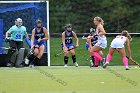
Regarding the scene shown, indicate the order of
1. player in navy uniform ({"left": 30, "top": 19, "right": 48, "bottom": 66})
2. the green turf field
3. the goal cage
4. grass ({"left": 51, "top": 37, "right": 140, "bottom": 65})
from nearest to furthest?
the green turf field, player in navy uniform ({"left": 30, "top": 19, "right": 48, "bottom": 66}), the goal cage, grass ({"left": 51, "top": 37, "right": 140, "bottom": 65})

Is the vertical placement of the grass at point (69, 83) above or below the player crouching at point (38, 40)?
below

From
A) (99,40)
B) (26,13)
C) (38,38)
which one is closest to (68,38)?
(38,38)

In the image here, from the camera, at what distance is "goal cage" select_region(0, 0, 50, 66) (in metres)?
23.5

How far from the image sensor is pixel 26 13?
78.1 feet

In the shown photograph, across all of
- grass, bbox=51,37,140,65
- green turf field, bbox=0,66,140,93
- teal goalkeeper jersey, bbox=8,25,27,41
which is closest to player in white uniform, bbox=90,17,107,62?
green turf field, bbox=0,66,140,93

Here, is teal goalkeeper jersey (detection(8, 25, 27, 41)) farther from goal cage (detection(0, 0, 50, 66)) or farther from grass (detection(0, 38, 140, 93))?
grass (detection(0, 38, 140, 93))

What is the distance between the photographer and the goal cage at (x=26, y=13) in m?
23.5

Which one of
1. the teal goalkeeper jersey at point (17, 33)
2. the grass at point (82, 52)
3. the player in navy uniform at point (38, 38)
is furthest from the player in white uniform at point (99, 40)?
the grass at point (82, 52)

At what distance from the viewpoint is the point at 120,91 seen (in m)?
11.6

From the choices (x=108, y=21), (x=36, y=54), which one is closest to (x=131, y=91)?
(x=36, y=54)

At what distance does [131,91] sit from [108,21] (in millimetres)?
32458

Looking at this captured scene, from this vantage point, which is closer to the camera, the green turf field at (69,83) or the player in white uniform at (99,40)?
the green turf field at (69,83)

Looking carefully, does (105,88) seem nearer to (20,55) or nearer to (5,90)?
(5,90)

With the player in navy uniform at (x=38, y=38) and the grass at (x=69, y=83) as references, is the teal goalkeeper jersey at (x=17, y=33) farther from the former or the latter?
the grass at (x=69, y=83)
